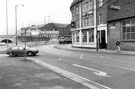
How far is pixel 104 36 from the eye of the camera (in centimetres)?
3194

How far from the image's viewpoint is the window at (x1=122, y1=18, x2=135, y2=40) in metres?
26.3

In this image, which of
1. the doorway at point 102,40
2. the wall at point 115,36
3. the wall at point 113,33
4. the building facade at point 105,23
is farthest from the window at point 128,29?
the doorway at point 102,40

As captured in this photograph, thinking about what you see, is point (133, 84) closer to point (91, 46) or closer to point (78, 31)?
point (91, 46)

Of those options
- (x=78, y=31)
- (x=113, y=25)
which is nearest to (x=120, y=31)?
(x=113, y=25)

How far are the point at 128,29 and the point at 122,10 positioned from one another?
A: 14.0ft

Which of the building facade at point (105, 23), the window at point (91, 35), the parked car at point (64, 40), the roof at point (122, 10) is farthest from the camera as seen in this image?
the parked car at point (64, 40)

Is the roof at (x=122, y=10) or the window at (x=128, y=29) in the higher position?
the roof at (x=122, y=10)

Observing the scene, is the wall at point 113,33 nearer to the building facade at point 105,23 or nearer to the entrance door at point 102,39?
the building facade at point 105,23

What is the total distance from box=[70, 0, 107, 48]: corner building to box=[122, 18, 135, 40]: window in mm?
4100

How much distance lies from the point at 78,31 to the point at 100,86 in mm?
34109

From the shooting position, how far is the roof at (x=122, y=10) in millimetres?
27688

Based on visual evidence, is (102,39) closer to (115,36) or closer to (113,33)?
(113,33)

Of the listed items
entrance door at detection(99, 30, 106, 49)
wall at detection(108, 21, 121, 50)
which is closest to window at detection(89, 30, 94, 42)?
entrance door at detection(99, 30, 106, 49)

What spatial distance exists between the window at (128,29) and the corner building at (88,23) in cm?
410
